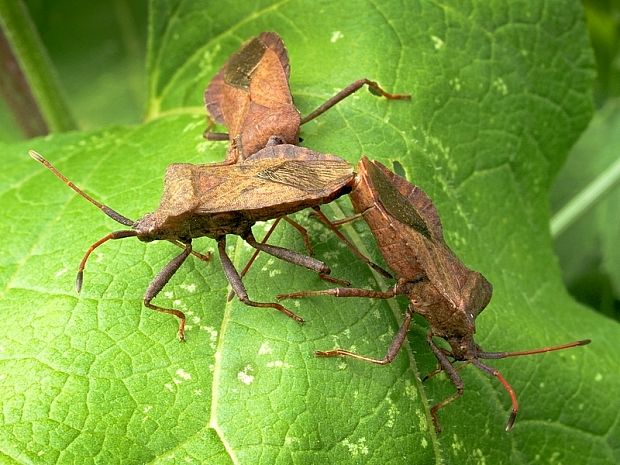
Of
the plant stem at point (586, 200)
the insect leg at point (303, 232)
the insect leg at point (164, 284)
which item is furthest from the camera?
the plant stem at point (586, 200)

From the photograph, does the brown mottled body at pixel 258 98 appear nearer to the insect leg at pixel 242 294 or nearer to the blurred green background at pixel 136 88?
the insect leg at pixel 242 294

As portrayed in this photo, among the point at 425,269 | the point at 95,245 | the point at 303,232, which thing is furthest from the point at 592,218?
the point at 95,245

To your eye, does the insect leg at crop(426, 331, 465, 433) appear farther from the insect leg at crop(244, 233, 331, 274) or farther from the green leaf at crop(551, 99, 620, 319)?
the green leaf at crop(551, 99, 620, 319)

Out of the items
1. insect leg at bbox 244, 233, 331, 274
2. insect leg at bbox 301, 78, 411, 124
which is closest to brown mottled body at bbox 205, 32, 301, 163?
insect leg at bbox 301, 78, 411, 124

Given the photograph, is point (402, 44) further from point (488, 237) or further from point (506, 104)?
point (488, 237)

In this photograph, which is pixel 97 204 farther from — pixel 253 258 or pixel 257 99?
pixel 257 99

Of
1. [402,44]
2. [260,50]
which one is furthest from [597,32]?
[260,50]

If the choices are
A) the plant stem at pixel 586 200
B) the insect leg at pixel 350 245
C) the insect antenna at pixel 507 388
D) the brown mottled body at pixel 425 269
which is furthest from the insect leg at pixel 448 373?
the plant stem at pixel 586 200
